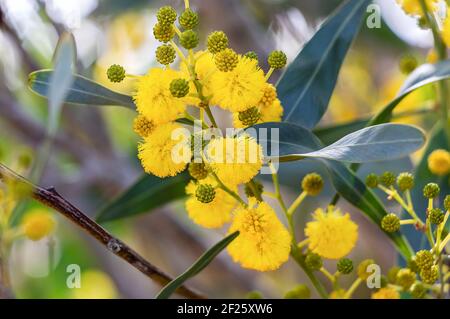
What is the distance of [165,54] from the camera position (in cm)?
93

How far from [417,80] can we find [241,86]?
400mm

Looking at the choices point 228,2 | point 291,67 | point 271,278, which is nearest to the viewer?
point 291,67

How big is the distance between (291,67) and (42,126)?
121cm

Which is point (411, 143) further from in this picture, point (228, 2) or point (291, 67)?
point (228, 2)

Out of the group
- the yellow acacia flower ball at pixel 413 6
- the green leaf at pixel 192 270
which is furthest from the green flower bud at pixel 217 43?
the yellow acacia flower ball at pixel 413 6

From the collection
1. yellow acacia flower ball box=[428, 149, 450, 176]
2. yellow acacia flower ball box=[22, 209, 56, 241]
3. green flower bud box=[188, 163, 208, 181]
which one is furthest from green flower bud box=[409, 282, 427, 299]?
yellow acacia flower ball box=[22, 209, 56, 241]

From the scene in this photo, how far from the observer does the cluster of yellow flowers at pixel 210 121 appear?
35.4 inches

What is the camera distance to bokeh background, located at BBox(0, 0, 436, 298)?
6.86 feet

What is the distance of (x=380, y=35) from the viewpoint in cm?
236

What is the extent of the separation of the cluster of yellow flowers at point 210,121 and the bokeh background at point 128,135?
3.00 ft

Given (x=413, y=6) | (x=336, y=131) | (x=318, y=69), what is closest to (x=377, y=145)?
(x=318, y=69)

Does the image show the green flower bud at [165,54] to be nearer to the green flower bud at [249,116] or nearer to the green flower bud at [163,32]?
the green flower bud at [163,32]

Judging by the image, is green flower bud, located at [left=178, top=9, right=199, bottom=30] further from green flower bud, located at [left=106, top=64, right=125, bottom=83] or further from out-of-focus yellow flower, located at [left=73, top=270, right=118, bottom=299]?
out-of-focus yellow flower, located at [left=73, top=270, right=118, bottom=299]
